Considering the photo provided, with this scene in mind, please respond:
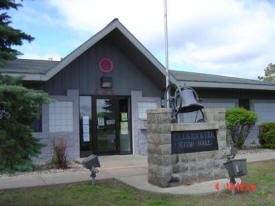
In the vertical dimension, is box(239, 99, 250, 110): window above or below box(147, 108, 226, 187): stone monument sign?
above

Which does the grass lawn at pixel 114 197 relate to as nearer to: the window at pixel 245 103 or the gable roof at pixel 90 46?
the gable roof at pixel 90 46

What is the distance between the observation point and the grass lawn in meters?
5.54

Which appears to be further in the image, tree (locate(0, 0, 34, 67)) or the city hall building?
the city hall building

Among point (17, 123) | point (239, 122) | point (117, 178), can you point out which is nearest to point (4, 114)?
point (17, 123)

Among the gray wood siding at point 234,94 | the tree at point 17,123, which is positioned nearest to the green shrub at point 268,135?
the gray wood siding at point 234,94

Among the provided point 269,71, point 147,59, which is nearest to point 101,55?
point 147,59

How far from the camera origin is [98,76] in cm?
1125

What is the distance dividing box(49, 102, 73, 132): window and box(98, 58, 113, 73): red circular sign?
179 centimetres

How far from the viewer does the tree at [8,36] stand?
4527 millimetres

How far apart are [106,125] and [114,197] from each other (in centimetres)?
569

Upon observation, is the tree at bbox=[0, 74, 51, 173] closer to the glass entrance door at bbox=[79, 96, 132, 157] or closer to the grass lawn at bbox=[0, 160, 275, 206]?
the grass lawn at bbox=[0, 160, 275, 206]

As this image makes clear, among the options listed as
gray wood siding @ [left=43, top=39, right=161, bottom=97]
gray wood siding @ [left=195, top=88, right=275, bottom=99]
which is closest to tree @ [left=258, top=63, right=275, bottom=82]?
gray wood siding @ [left=195, top=88, right=275, bottom=99]

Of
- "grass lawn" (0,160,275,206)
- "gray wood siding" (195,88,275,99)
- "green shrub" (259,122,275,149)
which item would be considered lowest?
"grass lawn" (0,160,275,206)

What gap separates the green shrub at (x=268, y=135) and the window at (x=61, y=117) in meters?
8.55
